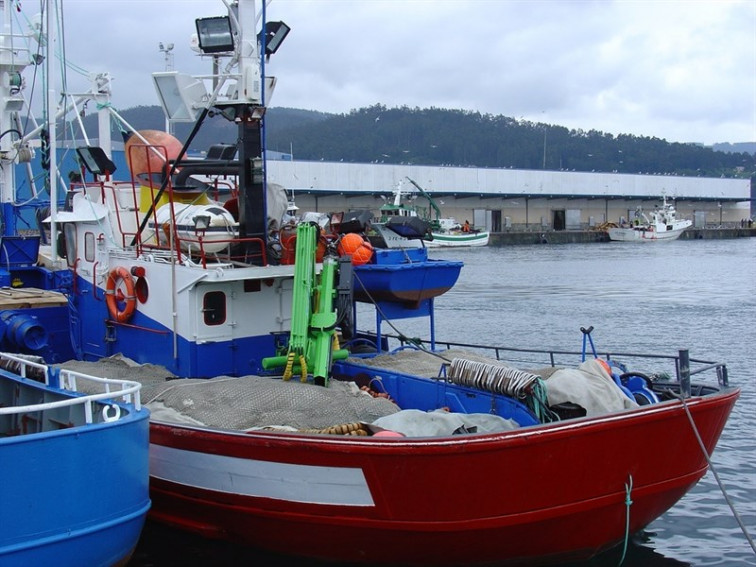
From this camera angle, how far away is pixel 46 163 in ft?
48.4

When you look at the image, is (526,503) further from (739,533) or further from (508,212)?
(508,212)

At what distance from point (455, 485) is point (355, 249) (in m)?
4.70

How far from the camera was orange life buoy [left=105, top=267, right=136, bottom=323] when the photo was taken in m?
11.6

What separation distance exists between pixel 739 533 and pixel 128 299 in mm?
8429

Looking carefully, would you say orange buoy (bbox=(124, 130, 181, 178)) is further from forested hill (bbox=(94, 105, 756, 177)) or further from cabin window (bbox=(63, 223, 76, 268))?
forested hill (bbox=(94, 105, 756, 177))

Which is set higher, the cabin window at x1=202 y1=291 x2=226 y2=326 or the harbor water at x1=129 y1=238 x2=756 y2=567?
the cabin window at x1=202 y1=291 x2=226 y2=326

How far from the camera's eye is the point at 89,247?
41.7 ft

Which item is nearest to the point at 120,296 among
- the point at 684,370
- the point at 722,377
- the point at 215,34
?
the point at 215,34

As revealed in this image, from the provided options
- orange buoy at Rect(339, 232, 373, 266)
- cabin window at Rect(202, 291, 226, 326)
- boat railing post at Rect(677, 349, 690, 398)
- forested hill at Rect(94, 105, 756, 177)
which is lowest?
boat railing post at Rect(677, 349, 690, 398)

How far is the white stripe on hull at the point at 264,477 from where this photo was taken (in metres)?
8.31

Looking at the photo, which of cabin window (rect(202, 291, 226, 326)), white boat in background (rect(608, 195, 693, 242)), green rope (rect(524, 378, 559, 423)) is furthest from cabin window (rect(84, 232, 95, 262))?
white boat in background (rect(608, 195, 693, 242))

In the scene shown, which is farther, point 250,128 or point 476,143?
point 476,143

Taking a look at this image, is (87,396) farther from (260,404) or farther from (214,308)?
(214,308)

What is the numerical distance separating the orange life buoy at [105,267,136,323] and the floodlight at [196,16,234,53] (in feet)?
10.5
